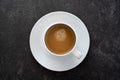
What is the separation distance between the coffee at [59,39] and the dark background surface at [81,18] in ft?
0.35

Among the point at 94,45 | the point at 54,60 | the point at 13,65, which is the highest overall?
the point at 94,45

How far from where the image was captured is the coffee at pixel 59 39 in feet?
3.34

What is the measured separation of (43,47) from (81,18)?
0.21 m

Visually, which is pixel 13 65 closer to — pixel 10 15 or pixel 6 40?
pixel 6 40

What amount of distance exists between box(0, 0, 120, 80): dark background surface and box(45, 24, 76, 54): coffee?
0.11 m

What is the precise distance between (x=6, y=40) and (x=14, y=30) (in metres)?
0.06

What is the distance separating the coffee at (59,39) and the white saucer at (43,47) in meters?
0.03

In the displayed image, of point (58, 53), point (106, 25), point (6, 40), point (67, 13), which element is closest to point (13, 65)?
point (6, 40)

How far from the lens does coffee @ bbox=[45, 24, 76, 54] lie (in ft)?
3.34

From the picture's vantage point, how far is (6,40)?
3.61 feet

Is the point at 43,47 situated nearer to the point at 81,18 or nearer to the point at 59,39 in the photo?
the point at 59,39

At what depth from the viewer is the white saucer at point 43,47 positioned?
1028mm

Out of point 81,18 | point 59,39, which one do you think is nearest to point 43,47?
point 59,39

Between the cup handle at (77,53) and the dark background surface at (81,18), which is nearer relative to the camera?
the cup handle at (77,53)
